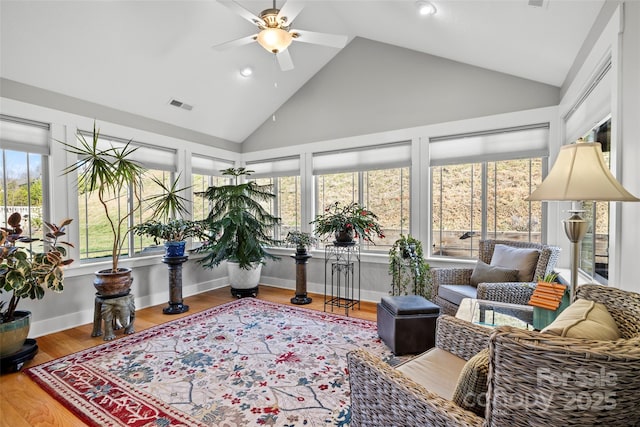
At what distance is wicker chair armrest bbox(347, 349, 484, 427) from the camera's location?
3.24 feet

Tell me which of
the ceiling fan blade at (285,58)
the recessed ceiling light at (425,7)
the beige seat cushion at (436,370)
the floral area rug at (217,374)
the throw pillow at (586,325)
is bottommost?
the floral area rug at (217,374)

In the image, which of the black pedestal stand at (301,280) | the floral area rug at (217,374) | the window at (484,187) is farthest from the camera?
the black pedestal stand at (301,280)

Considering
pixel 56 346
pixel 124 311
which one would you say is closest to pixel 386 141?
pixel 124 311

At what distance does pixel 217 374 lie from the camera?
7.97ft

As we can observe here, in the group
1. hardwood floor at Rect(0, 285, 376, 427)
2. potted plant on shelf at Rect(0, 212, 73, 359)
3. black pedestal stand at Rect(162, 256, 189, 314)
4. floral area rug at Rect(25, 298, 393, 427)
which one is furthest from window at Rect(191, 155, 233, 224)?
potted plant on shelf at Rect(0, 212, 73, 359)

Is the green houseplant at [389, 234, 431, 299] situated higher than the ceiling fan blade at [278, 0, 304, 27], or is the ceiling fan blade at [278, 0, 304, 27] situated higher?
the ceiling fan blade at [278, 0, 304, 27]

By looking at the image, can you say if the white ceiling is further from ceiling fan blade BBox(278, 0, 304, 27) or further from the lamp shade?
the lamp shade

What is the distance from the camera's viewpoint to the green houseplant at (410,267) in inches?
142

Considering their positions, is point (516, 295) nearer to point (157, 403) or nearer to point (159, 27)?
point (157, 403)

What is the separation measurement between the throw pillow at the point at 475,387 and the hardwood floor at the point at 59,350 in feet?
7.23

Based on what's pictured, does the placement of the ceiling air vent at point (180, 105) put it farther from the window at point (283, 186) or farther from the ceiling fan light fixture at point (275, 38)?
the ceiling fan light fixture at point (275, 38)

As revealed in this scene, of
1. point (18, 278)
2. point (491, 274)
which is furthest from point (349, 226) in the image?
point (18, 278)

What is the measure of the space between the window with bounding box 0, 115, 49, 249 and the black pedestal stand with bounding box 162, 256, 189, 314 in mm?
1321

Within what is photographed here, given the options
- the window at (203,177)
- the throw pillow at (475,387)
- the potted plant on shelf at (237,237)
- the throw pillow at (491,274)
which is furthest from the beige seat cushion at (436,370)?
the window at (203,177)
